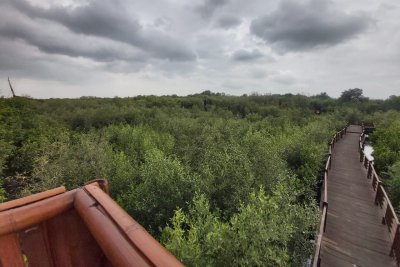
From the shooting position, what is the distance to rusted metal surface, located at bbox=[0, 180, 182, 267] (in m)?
1.22

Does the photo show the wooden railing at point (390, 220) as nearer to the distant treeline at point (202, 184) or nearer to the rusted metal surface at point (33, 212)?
the distant treeline at point (202, 184)

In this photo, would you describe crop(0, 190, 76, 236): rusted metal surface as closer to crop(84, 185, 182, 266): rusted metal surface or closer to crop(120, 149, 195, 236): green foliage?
crop(84, 185, 182, 266): rusted metal surface

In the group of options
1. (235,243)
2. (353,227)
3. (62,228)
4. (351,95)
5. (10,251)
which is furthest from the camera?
(351,95)

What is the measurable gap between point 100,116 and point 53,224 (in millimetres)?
38675

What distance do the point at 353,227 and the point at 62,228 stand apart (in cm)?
1278

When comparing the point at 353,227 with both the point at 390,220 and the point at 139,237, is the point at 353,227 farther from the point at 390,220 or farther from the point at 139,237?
the point at 139,237

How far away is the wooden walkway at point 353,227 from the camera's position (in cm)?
950

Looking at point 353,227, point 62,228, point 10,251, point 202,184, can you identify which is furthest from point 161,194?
point 10,251

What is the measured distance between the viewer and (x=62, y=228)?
5.18 ft

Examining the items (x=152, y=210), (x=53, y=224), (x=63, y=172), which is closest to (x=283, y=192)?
(x=152, y=210)

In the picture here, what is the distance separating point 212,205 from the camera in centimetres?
1076

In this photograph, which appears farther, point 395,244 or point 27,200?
point 395,244

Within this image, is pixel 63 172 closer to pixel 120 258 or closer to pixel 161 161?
pixel 161 161

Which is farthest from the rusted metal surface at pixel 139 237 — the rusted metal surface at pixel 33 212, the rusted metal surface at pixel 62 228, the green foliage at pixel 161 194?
the green foliage at pixel 161 194
